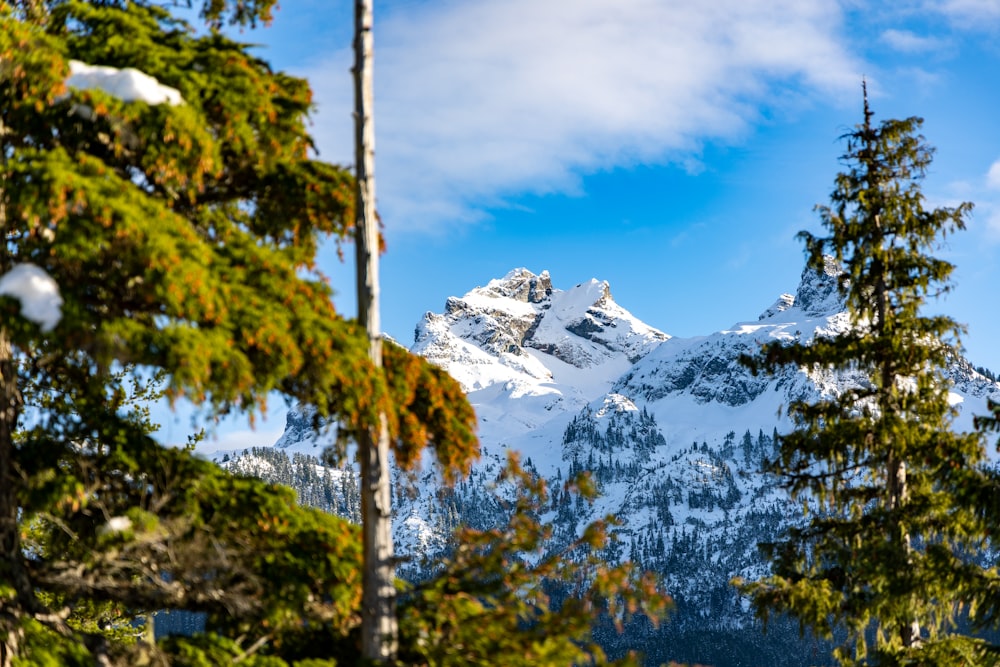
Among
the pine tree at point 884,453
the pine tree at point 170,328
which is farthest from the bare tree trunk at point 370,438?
the pine tree at point 884,453

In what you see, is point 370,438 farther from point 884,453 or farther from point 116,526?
point 884,453

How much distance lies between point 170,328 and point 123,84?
99.0 inches

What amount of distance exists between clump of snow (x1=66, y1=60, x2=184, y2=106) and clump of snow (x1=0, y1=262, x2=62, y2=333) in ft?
6.27

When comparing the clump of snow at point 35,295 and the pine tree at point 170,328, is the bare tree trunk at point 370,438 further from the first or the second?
the clump of snow at point 35,295

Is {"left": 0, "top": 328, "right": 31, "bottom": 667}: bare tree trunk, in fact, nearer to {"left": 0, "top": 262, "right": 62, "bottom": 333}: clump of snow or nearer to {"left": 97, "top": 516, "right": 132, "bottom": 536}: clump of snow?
{"left": 97, "top": 516, "right": 132, "bottom": 536}: clump of snow

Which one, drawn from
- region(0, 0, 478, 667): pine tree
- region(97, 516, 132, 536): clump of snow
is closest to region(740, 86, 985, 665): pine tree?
region(0, 0, 478, 667): pine tree

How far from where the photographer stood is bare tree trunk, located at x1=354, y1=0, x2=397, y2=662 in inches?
341

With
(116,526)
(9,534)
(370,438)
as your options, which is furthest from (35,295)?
(370,438)

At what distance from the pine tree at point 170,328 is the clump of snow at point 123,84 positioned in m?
0.05

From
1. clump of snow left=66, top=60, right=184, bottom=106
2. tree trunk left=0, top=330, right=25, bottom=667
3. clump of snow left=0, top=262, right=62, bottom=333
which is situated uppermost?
clump of snow left=66, top=60, right=184, bottom=106

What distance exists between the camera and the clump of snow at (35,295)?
25.5ft

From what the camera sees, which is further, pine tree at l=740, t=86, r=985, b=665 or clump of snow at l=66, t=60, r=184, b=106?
pine tree at l=740, t=86, r=985, b=665

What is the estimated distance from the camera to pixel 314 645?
31.2 ft

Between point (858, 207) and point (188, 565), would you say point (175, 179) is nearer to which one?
point (188, 565)
